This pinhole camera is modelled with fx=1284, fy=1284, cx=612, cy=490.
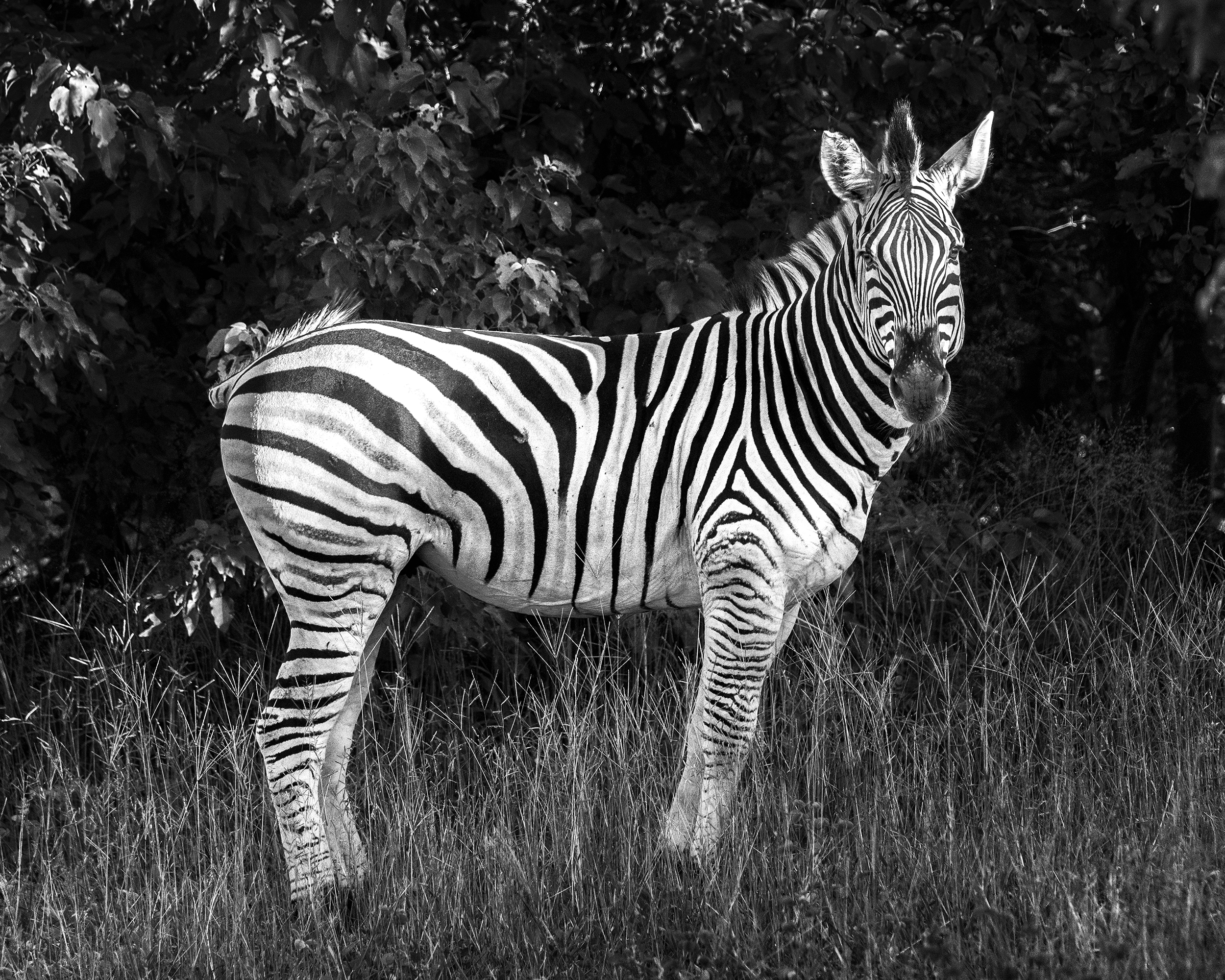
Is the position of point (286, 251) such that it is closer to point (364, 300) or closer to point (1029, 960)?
point (364, 300)

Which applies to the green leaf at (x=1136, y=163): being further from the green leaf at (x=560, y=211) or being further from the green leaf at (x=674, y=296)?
the green leaf at (x=560, y=211)

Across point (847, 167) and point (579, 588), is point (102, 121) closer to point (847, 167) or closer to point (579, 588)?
point (579, 588)

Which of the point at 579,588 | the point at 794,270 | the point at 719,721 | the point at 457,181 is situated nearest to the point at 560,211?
the point at 457,181

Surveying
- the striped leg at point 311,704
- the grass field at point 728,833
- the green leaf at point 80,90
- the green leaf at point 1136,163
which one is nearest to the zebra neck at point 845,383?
the grass field at point 728,833

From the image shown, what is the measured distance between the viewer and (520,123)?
6.28 meters

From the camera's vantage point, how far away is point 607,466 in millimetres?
4195

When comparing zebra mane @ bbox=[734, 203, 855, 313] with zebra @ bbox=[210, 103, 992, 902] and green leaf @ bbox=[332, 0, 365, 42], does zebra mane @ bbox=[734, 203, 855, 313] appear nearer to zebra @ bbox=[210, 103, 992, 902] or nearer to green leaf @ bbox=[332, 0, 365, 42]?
zebra @ bbox=[210, 103, 992, 902]

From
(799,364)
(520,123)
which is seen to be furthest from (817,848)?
(520,123)

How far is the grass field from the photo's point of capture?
351cm

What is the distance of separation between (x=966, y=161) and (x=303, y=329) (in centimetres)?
231

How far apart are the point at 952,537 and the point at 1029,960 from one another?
10.8ft

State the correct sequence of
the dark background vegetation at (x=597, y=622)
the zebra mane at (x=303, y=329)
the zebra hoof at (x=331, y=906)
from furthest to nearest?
the zebra mane at (x=303, y=329), the zebra hoof at (x=331, y=906), the dark background vegetation at (x=597, y=622)

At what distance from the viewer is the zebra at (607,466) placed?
3992 millimetres

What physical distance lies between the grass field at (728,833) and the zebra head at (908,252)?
110 cm
